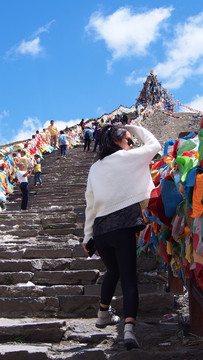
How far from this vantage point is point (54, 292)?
15.9 feet

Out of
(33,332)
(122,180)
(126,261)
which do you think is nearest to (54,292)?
(33,332)

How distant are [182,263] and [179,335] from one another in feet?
1.91

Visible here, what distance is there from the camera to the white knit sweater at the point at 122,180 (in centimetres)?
329

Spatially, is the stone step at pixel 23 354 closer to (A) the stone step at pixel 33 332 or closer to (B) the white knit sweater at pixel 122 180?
(A) the stone step at pixel 33 332

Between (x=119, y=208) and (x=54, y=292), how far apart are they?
1.98 metres

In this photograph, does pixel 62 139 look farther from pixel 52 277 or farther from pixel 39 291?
pixel 39 291

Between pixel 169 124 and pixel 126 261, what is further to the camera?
pixel 169 124

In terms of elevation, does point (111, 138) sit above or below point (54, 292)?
above

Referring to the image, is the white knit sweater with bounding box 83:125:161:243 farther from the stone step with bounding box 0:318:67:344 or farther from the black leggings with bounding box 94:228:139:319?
the stone step with bounding box 0:318:67:344

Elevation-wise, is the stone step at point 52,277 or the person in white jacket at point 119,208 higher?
the person in white jacket at point 119,208

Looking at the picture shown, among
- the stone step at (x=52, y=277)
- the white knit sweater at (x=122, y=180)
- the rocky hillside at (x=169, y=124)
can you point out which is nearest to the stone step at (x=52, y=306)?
the stone step at (x=52, y=277)

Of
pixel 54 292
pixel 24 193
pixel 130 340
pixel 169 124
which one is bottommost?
pixel 130 340

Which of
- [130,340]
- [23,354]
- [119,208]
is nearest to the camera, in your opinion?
[130,340]

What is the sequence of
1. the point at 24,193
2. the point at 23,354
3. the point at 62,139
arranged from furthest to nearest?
the point at 62,139, the point at 24,193, the point at 23,354
